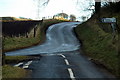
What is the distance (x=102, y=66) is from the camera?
46.1 feet

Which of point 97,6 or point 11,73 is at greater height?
point 97,6

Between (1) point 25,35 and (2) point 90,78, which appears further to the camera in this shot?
Answer: (1) point 25,35

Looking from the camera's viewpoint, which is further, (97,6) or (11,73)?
(97,6)

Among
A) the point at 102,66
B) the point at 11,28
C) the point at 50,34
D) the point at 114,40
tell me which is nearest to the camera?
the point at 102,66

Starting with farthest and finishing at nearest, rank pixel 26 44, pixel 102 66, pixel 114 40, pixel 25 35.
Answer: pixel 25 35, pixel 26 44, pixel 114 40, pixel 102 66

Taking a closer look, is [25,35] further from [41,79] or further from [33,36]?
[41,79]

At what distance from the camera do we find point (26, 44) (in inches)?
1203

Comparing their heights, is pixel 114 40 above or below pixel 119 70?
above

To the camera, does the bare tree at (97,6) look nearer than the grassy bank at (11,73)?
No

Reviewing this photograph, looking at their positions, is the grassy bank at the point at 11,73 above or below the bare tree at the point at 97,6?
below

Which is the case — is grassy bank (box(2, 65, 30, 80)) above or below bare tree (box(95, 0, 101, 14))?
below

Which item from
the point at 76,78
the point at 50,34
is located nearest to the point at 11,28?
→ the point at 50,34

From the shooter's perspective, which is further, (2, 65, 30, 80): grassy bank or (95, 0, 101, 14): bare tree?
(95, 0, 101, 14): bare tree

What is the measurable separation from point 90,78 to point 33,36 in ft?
84.8
